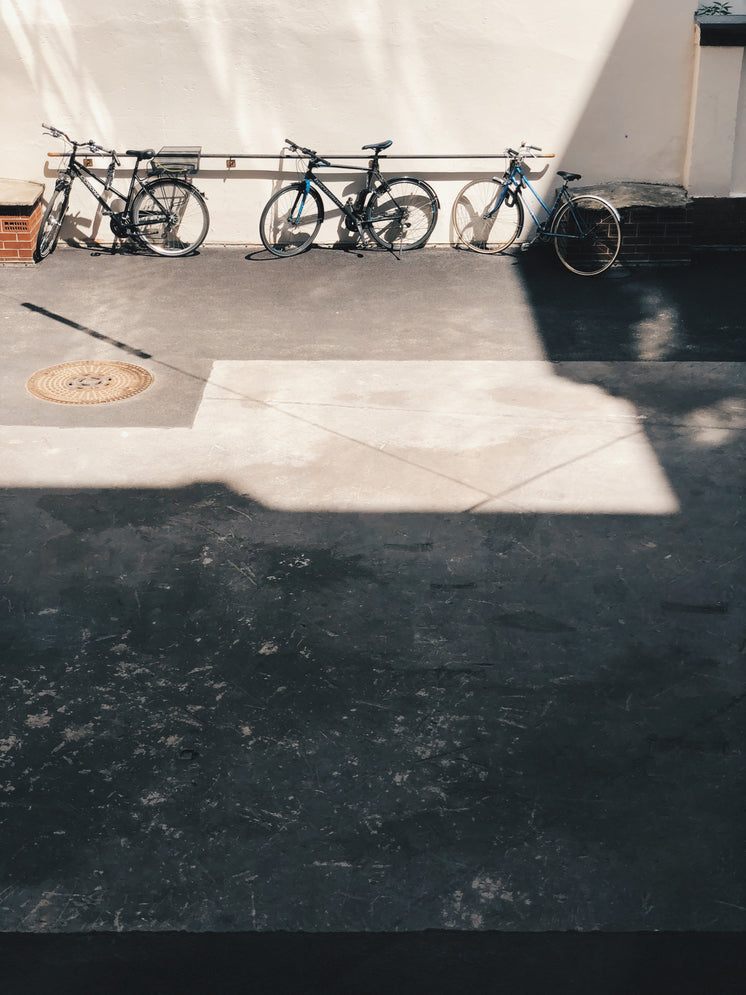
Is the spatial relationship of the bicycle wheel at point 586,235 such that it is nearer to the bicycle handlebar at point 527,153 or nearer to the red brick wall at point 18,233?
the bicycle handlebar at point 527,153

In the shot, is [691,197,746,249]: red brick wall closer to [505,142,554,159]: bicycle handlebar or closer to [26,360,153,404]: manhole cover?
[505,142,554,159]: bicycle handlebar

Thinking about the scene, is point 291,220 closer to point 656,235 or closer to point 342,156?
point 342,156

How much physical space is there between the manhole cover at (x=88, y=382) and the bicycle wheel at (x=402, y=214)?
13.7ft

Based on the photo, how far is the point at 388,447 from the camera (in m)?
7.80

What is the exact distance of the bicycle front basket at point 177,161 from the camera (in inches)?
460

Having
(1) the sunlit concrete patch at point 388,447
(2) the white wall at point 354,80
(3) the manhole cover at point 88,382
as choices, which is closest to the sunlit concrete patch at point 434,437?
(1) the sunlit concrete patch at point 388,447

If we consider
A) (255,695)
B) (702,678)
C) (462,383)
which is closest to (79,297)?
(462,383)

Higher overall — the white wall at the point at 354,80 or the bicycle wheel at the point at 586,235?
the white wall at the point at 354,80

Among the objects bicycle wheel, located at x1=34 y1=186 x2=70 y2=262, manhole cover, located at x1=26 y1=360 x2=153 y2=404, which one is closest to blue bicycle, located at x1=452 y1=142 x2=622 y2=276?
bicycle wheel, located at x1=34 y1=186 x2=70 y2=262

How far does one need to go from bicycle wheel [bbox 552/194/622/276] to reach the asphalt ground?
1.60 metres

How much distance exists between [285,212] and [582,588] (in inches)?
290

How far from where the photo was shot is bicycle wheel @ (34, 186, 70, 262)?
11750 millimetres

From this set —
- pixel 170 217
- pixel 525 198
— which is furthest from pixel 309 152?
pixel 525 198

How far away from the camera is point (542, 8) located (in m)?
11.4
